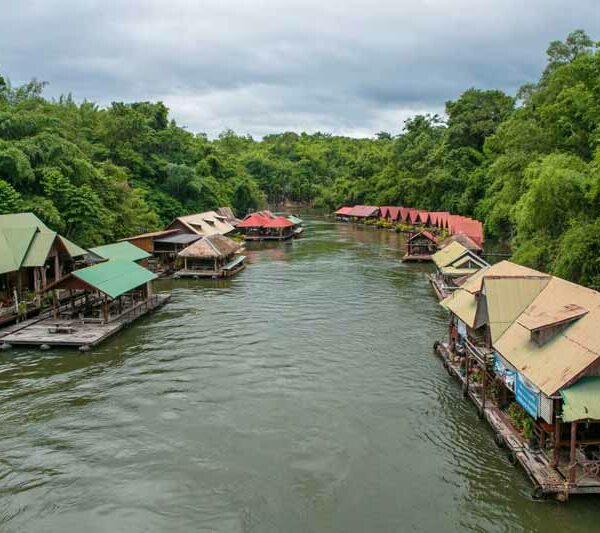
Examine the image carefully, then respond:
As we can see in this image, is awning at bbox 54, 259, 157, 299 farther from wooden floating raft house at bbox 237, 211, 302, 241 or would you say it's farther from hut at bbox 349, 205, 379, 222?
hut at bbox 349, 205, 379, 222

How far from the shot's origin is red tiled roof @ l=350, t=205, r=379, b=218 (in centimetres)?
9612

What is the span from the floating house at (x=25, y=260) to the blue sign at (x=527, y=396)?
24246 millimetres

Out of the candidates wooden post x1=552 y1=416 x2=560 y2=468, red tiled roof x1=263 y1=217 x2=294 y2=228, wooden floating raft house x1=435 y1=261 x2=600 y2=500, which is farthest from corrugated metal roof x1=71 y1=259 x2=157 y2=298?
red tiled roof x1=263 y1=217 x2=294 y2=228

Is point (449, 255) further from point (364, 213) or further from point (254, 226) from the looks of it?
point (364, 213)

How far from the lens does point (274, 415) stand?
19.5 m

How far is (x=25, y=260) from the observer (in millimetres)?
30812

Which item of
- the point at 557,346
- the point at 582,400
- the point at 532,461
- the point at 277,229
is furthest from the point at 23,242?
the point at 277,229

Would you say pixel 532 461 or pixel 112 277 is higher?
pixel 112 277

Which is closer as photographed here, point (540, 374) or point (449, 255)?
point (540, 374)

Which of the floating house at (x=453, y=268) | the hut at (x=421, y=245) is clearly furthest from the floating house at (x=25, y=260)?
the hut at (x=421, y=245)

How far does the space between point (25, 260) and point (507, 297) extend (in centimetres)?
2496

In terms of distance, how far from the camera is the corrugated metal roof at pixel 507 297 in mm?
18781

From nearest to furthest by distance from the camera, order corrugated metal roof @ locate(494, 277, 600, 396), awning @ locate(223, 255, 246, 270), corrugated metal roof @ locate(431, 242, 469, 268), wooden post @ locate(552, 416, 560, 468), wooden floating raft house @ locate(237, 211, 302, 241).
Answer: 1. wooden post @ locate(552, 416, 560, 468)
2. corrugated metal roof @ locate(494, 277, 600, 396)
3. corrugated metal roof @ locate(431, 242, 469, 268)
4. awning @ locate(223, 255, 246, 270)
5. wooden floating raft house @ locate(237, 211, 302, 241)

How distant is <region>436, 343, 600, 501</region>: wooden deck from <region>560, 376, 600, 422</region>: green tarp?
1.91 m
